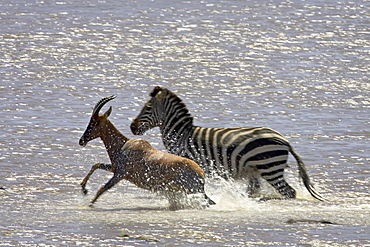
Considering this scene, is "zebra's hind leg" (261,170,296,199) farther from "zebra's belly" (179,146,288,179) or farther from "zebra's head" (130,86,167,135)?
"zebra's head" (130,86,167,135)

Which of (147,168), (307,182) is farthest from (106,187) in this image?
(307,182)

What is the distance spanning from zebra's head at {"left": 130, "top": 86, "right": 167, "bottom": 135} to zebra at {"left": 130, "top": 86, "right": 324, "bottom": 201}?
21 cm

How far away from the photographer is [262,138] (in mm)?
9562

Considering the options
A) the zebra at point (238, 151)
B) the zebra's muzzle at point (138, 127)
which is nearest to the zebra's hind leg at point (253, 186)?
the zebra at point (238, 151)

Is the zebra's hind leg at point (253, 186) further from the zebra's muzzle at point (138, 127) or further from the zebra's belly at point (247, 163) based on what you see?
the zebra's muzzle at point (138, 127)

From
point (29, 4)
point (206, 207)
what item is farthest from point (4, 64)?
point (206, 207)

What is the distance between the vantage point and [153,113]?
1045cm

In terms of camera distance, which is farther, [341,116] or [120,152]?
[341,116]

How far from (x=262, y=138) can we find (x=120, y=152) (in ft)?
5.15

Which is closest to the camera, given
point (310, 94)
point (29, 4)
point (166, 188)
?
point (166, 188)

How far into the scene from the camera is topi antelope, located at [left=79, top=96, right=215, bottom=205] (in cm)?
875

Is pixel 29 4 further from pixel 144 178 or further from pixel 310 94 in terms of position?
pixel 144 178

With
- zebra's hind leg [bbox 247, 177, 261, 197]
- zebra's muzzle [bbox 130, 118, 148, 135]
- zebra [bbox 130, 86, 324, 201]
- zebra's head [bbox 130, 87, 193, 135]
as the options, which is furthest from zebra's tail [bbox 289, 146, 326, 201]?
zebra's muzzle [bbox 130, 118, 148, 135]

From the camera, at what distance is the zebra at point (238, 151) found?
948 centimetres
